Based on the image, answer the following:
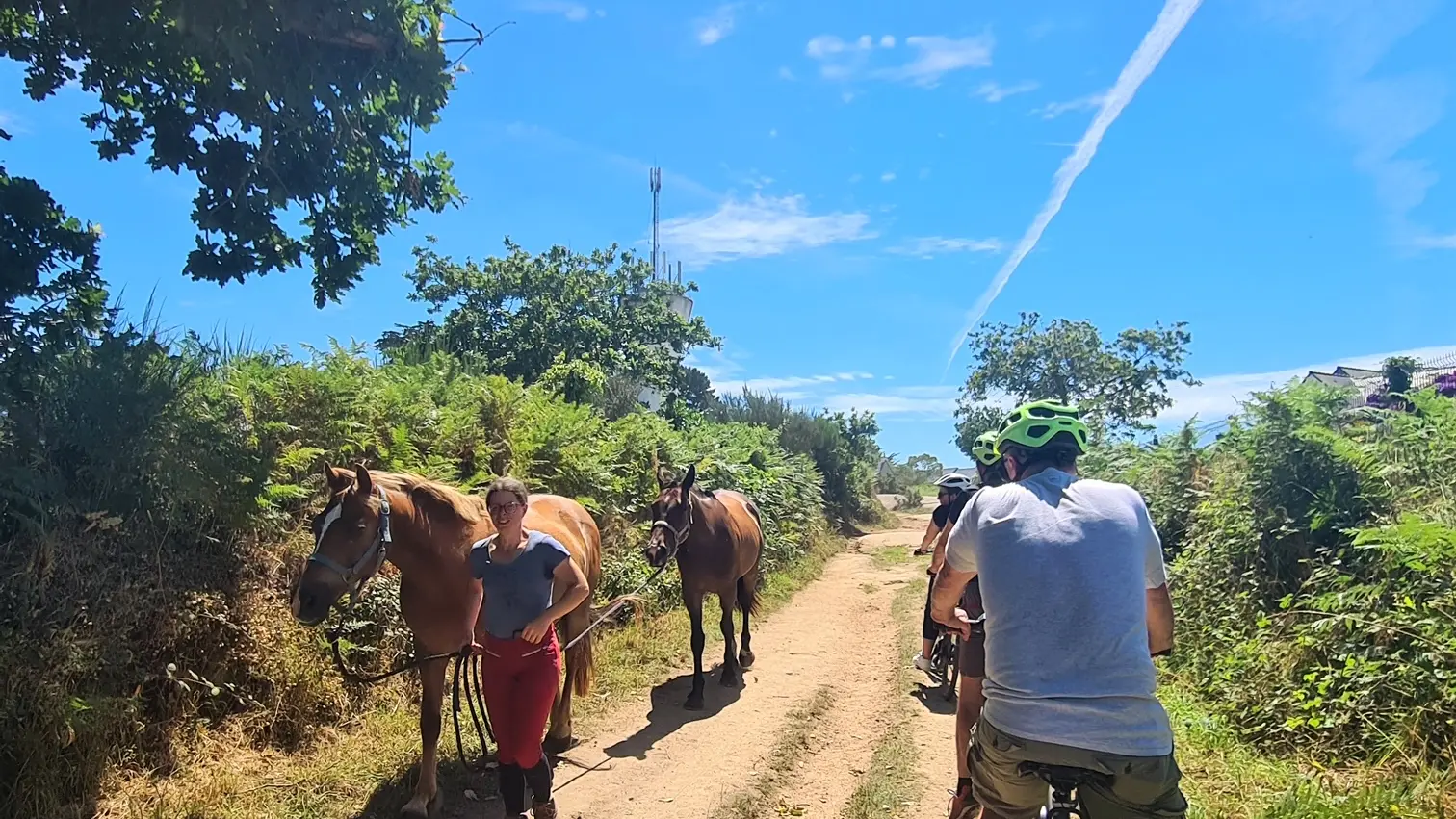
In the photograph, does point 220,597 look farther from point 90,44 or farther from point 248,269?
point 90,44

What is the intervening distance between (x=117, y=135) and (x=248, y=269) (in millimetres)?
1505

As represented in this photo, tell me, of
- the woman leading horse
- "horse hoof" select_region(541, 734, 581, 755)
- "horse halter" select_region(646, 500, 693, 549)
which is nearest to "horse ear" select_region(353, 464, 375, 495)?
the woman leading horse

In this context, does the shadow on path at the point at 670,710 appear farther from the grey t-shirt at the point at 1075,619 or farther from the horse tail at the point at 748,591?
the grey t-shirt at the point at 1075,619

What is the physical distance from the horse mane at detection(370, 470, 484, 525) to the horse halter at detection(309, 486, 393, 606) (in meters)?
0.24

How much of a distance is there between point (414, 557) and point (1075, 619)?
3511mm

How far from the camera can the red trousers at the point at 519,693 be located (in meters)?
3.96

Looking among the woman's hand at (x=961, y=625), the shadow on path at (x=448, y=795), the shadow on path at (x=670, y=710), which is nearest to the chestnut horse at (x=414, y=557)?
the shadow on path at (x=448, y=795)

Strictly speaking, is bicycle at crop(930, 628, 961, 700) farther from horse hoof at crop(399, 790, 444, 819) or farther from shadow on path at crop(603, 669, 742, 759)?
horse hoof at crop(399, 790, 444, 819)

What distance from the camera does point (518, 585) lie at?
3.96 metres

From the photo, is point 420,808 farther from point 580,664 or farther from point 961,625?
point 961,625

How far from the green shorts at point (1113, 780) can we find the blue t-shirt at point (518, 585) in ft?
7.47

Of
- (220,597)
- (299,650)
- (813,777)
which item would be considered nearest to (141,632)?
(220,597)

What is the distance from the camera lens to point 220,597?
217 inches

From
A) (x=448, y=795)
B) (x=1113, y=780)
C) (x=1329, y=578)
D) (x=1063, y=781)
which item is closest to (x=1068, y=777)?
(x=1063, y=781)
